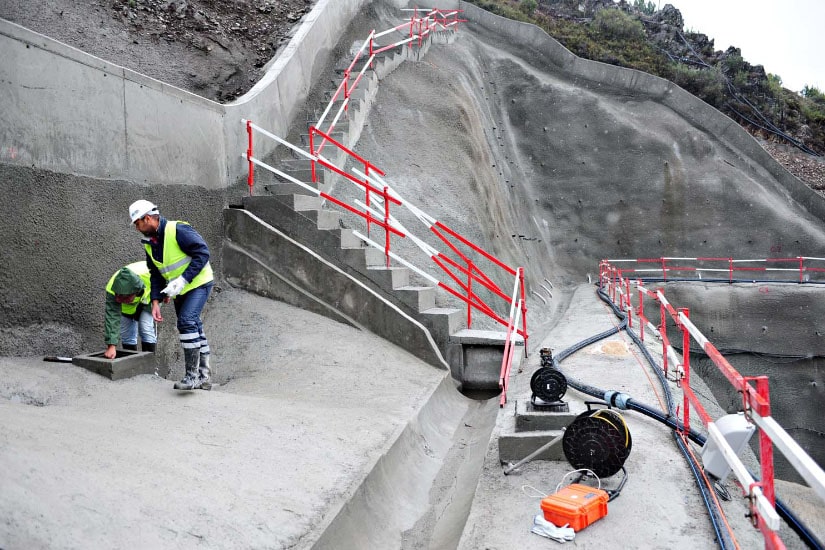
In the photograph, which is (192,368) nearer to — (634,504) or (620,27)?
(634,504)

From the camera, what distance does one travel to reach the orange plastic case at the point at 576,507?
4.55 metres

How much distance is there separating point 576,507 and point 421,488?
78.9 inches

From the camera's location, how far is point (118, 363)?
20.6ft

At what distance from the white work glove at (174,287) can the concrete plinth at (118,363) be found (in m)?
0.78

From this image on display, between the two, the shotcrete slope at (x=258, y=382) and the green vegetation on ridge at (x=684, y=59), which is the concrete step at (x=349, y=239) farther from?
the green vegetation on ridge at (x=684, y=59)

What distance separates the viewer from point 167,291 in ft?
20.2

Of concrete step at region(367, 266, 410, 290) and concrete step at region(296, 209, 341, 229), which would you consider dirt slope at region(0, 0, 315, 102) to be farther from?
concrete step at region(367, 266, 410, 290)

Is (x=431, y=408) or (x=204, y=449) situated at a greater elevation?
(x=204, y=449)

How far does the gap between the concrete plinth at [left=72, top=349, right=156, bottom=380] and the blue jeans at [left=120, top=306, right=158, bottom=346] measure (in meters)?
0.33

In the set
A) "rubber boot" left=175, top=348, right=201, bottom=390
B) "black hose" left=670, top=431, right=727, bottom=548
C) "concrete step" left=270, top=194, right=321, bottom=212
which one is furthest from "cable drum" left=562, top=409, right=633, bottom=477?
"concrete step" left=270, top=194, right=321, bottom=212

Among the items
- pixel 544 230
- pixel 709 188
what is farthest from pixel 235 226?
pixel 709 188

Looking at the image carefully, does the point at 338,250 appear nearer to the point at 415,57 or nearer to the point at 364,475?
the point at 364,475

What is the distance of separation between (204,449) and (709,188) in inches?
875

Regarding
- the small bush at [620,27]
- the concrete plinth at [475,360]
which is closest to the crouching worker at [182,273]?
the concrete plinth at [475,360]
